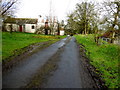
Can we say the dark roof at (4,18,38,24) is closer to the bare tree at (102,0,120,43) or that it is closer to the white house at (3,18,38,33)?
the white house at (3,18,38,33)

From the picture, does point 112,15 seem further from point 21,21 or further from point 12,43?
point 21,21

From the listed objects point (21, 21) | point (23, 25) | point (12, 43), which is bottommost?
point (12, 43)

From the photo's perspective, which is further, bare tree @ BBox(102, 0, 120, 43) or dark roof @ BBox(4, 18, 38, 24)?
dark roof @ BBox(4, 18, 38, 24)

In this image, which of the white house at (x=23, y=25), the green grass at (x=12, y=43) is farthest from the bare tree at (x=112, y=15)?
the white house at (x=23, y=25)

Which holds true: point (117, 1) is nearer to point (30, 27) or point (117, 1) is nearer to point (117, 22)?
point (117, 22)

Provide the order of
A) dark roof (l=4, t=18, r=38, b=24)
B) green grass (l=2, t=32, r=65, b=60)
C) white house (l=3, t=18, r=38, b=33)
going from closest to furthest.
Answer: green grass (l=2, t=32, r=65, b=60) → white house (l=3, t=18, r=38, b=33) → dark roof (l=4, t=18, r=38, b=24)

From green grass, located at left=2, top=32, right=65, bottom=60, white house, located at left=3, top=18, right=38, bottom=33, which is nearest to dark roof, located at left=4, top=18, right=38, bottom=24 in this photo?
white house, located at left=3, top=18, right=38, bottom=33

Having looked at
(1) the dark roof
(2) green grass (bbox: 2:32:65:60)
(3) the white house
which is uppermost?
(1) the dark roof

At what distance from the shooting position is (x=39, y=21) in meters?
45.4

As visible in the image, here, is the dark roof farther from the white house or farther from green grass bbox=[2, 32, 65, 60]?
green grass bbox=[2, 32, 65, 60]

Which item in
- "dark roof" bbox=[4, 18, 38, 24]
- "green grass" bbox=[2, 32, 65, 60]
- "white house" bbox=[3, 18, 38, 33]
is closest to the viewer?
"green grass" bbox=[2, 32, 65, 60]

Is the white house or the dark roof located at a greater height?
the dark roof

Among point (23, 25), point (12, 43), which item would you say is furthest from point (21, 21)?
point (12, 43)

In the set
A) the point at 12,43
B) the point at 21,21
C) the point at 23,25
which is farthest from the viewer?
the point at 21,21
